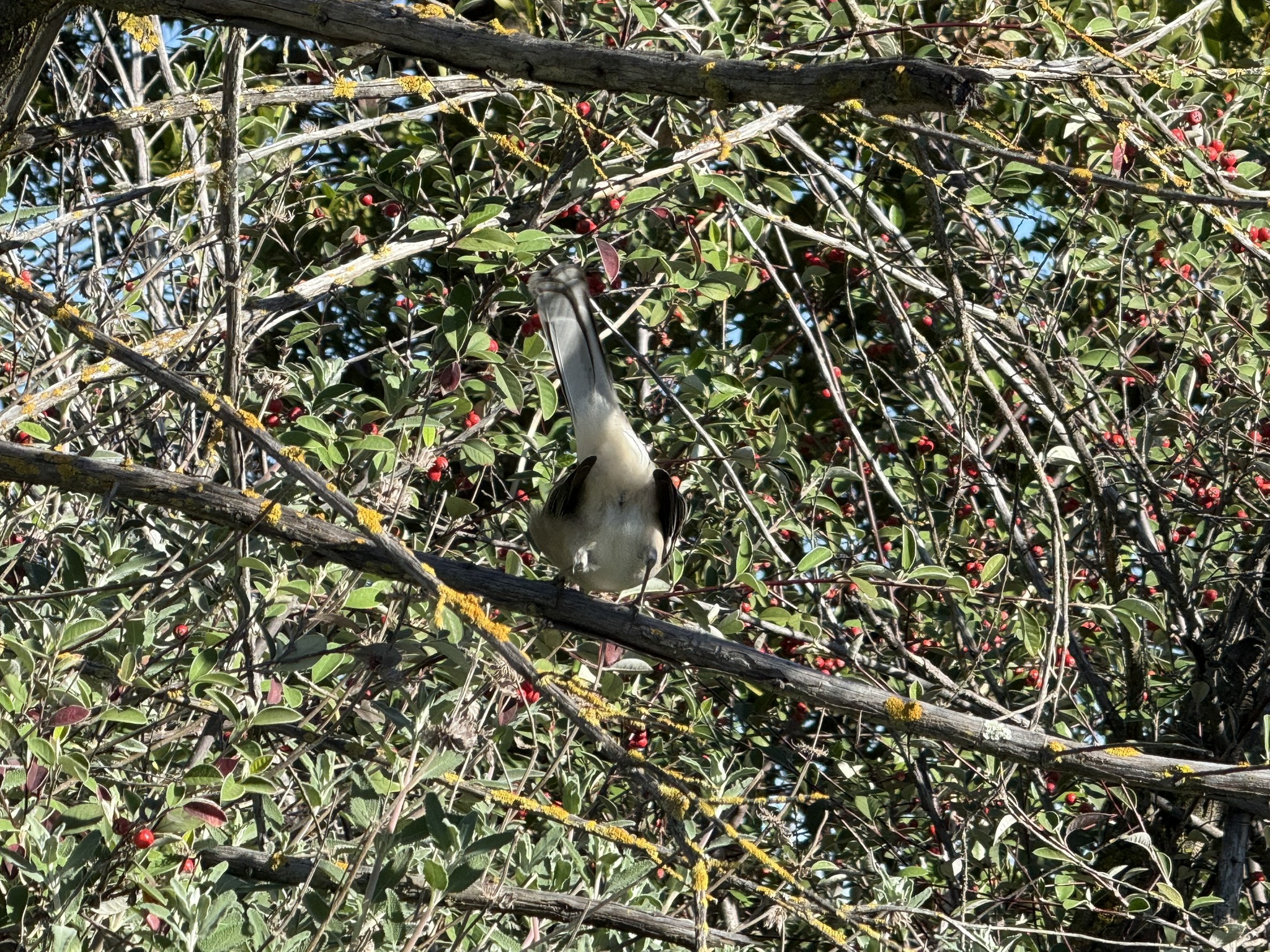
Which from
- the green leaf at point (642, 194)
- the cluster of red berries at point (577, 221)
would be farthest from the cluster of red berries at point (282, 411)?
the green leaf at point (642, 194)

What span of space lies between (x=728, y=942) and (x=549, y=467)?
1538mm

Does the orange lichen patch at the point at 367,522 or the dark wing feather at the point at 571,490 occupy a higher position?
Answer: the orange lichen patch at the point at 367,522

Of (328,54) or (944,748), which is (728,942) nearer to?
(944,748)

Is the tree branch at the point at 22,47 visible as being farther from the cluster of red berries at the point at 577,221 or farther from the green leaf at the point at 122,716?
the cluster of red berries at the point at 577,221

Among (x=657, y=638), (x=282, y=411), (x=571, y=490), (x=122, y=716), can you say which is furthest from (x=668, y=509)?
(x=122, y=716)

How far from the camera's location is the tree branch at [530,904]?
2445 mm

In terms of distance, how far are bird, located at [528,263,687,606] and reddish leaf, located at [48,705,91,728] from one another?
124cm

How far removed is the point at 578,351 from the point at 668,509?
510 mm

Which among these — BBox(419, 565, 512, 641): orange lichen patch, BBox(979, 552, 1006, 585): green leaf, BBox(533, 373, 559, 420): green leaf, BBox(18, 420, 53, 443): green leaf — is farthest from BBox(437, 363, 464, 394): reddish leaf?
BBox(979, 552, 1006, 585): green leaf

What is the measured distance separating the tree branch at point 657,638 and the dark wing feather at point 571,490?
548 millimetres

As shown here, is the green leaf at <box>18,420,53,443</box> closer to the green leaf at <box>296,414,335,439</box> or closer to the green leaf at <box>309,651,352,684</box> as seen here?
the green leaf at <box>296,414,335,439</box>

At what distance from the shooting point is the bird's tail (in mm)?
2975

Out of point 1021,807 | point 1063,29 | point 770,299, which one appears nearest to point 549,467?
point 770,299

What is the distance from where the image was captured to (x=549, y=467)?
361 centimetres
